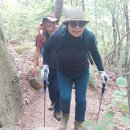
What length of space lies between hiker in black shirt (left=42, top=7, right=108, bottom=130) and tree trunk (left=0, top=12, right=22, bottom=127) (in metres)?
0.99

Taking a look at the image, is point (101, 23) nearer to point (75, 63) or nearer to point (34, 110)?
point (34, 110)

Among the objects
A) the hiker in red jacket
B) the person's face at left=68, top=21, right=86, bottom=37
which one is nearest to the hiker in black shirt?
the person's face at left=68, top=21, right=86, bottom=37

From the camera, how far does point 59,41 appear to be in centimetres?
479

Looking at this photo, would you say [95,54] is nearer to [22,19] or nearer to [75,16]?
[75,16]

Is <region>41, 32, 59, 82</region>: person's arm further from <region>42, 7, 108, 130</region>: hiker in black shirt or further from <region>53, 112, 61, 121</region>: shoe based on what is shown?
<region>53, 112, 61, 121</region>: shoe

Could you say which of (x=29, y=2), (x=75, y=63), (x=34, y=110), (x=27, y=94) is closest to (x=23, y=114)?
(x=34, y=110)

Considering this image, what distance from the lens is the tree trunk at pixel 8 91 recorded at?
5.52m

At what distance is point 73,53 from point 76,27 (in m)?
0.44

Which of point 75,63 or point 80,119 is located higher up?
point 75,63

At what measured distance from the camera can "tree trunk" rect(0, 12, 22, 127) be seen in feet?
18.1

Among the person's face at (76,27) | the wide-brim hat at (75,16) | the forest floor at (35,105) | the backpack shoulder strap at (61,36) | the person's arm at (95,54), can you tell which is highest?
the wide-brim hat at (75,16)

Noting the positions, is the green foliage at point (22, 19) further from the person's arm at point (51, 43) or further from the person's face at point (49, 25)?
the person's arm at point (51, 43)

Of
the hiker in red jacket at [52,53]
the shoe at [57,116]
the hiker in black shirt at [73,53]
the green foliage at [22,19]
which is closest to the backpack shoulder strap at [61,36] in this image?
the hiker in black shirt at [73,53]

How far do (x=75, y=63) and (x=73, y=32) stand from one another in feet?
1.77
